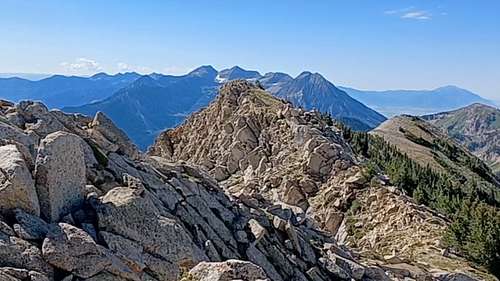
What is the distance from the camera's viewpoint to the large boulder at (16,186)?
16.9 m

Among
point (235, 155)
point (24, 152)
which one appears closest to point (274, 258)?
point (24, 152)

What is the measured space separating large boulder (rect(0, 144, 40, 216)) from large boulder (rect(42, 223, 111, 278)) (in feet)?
4.15

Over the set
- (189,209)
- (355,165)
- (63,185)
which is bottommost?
(355,165)

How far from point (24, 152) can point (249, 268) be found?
30.4 ft

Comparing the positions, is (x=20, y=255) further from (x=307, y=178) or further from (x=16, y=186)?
(x=307, y=178)

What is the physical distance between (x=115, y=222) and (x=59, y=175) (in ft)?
7.93

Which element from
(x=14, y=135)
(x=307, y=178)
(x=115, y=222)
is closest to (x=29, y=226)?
(x=115, y=222)

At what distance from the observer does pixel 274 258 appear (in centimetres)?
2856

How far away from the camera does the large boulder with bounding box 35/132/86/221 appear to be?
18047 millimetres

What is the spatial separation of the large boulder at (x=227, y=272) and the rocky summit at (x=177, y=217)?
0.04m

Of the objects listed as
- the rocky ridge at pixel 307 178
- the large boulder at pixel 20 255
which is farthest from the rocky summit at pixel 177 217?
the rocky ridge at pixel 307 178

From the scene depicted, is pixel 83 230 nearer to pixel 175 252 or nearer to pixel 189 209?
pixel 175 252

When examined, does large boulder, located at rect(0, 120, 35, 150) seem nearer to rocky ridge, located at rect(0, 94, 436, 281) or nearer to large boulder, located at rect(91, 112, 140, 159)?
rocky ridge, located at rect(0, 94, 436, 281)

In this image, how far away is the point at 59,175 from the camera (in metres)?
18.6
